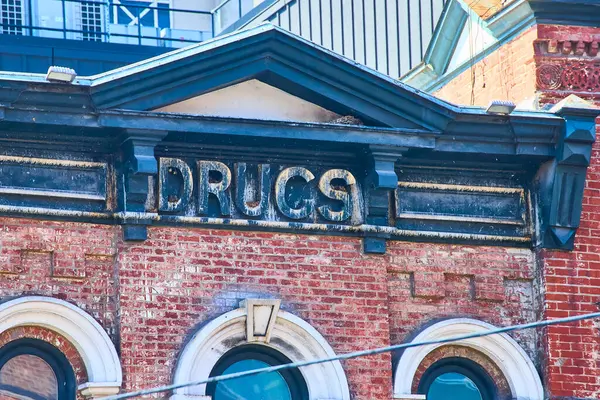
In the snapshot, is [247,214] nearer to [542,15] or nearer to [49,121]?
[49,121]

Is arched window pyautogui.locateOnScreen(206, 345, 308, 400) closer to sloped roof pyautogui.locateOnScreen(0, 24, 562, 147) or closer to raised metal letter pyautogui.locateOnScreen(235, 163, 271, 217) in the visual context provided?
raised metal letter pyautogui.locateOnScreen(235, 163, 271, 217)

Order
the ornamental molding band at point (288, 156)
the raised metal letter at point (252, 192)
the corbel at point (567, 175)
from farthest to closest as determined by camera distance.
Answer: the corbel at point (567, 175)
the raised metal letter at point (252, 192)
the ornamental molding band at point (288, 156)

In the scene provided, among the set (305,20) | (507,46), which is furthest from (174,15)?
(507,46)

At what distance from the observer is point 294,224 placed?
683 inches

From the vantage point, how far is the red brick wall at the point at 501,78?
18.7 metres

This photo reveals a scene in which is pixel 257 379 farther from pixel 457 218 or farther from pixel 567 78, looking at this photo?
pixel 567 78

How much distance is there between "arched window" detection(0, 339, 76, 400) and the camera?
16.5 meters

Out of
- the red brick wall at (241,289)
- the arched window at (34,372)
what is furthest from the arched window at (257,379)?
the arched window at (34,372)

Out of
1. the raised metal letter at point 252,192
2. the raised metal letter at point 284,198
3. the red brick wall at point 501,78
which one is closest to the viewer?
the raised metal letter at point 252,192

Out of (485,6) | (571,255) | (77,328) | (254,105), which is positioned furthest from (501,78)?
(77,328)

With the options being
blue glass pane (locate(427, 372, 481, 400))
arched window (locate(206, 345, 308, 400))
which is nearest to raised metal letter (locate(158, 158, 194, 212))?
arched window (locate(206, 345, 308, 400))

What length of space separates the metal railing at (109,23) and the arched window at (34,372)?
6431 millimetres

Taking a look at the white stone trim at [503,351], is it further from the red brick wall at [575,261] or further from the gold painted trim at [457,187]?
the gold painted trim at [457,187]

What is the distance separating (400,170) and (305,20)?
6.52 metres
